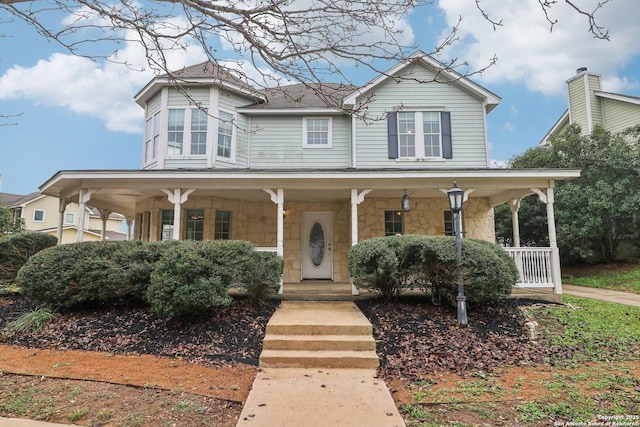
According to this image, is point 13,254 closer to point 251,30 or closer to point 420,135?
point 251,30

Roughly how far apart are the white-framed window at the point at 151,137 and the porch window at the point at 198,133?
1059 mm

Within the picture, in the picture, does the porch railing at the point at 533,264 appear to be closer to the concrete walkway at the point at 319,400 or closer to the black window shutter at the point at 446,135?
the black window shutter at the point at 446,135

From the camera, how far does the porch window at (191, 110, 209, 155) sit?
10570mm

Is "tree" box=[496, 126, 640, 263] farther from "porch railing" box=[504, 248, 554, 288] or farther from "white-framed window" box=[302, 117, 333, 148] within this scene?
"white-framed window" box=[302, 117, 333, 148]

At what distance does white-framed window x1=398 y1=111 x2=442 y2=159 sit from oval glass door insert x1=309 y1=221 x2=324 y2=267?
128 inches

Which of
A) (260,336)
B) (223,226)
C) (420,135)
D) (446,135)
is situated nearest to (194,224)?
(223,226)

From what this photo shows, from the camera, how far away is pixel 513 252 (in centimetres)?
851

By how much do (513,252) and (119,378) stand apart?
322 inches

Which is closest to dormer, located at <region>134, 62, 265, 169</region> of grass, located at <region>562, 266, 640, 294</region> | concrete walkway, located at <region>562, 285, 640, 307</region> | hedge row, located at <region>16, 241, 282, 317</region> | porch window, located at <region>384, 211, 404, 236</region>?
hedge row, located at <region>16, 241, 282, 317</region>

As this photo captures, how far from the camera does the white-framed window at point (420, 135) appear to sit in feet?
34.7

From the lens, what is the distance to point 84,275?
21.6ft

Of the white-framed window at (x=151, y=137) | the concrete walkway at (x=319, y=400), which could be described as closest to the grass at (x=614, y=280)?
the concrete walkway at (x=319, y=400)

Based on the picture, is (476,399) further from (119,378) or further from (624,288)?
(624,288)

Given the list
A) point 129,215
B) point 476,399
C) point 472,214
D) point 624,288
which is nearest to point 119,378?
point 476,399
